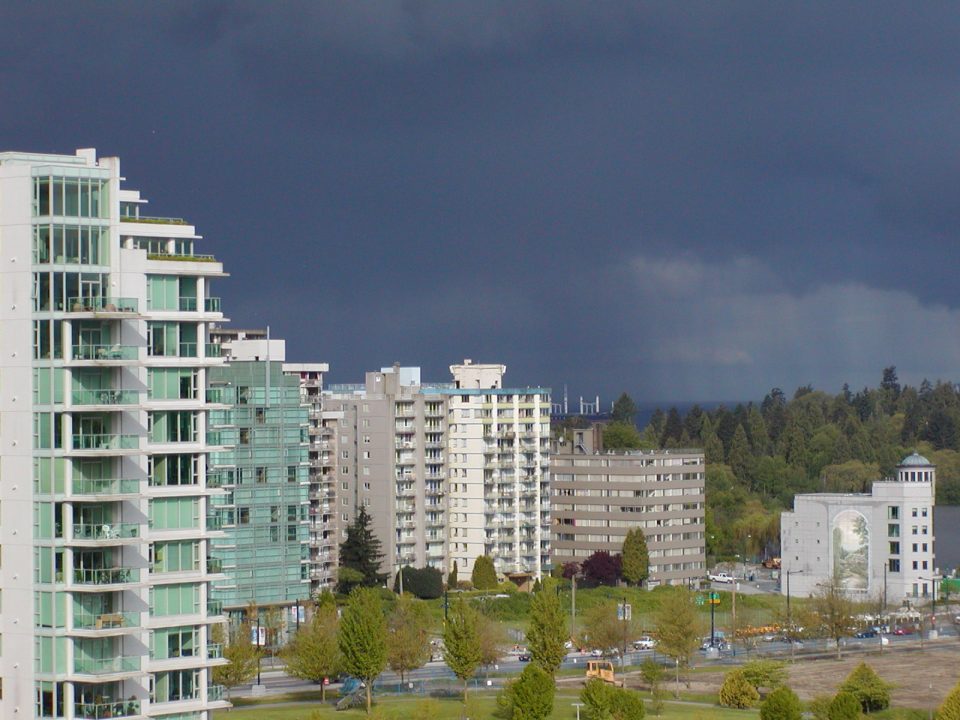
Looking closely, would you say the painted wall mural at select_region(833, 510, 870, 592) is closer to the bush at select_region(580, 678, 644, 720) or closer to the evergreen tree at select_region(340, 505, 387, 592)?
the evergreen tree at select_region(340, 505, 387, 592)

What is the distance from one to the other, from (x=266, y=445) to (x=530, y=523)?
38.6 m

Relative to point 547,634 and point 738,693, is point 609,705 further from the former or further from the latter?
point 547,634

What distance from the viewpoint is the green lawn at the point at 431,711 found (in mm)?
81250

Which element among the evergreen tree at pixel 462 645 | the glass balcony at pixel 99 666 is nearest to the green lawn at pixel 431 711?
the evergreen tree at pixel 462 645

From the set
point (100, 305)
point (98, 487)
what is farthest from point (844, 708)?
point (100, 305)

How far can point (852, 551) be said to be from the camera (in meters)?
147

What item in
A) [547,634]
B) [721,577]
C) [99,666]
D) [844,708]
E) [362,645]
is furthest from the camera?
[721,577]

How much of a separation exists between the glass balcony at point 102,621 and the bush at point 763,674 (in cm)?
4903

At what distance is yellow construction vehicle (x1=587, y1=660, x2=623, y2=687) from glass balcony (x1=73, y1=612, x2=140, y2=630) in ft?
160

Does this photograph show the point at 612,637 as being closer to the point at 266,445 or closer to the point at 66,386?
the point at 266,445

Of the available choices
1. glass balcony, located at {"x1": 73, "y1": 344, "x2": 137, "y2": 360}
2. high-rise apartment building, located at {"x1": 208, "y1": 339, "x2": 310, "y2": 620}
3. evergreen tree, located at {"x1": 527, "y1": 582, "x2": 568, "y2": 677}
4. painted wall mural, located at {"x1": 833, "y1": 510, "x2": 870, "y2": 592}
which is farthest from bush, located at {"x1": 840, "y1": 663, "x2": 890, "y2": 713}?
painted wall mural, located at {"x1": 833, "y1": 510, "x2": 870, "y2": 592}

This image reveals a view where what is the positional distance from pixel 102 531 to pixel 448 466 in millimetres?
95881

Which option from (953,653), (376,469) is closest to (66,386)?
(953,653)

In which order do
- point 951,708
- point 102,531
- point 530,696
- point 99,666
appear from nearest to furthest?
point 99,666 → point 102,531 → point 951,708 → point 530,696
